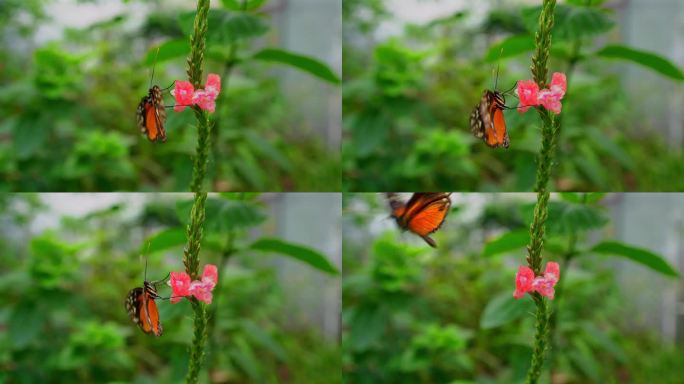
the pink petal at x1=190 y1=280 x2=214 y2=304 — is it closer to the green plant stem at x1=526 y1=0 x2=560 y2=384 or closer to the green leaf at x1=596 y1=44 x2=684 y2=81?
the green plant stem at x1=526 y1=0 x2=560 y2=384

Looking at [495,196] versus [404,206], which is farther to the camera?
[495,196]

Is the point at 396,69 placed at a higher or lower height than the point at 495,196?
higher

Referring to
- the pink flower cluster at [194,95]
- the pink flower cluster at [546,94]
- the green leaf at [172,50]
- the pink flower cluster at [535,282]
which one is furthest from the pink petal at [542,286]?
the green leaf at [172,50]

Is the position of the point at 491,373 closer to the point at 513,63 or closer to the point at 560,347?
the point at 560,347

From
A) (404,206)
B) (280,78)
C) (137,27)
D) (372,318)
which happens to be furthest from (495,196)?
(137,27)

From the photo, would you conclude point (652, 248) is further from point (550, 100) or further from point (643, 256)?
point (550, 100)

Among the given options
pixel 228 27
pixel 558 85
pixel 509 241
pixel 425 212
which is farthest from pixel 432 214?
pixel 228 27

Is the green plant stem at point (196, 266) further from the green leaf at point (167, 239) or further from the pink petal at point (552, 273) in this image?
the pink petal at point (552, 273)
